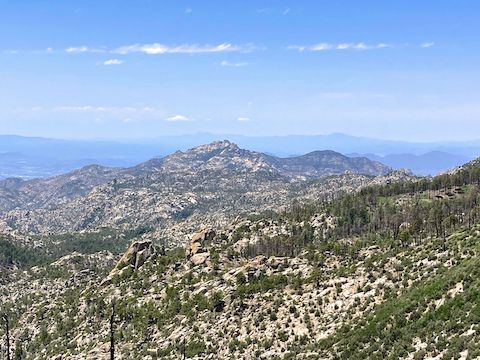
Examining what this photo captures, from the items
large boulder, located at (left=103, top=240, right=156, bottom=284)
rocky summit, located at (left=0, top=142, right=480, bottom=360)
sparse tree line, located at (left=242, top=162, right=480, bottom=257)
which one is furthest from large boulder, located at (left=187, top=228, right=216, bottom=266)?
large boulder, located at (left=103, top=240, right=156, bottom=284)

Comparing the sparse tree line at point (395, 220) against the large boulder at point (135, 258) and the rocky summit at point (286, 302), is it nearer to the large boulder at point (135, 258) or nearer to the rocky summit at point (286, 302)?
the rocky summit at point (286, 302)

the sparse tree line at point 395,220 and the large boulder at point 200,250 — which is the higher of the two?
the sparse tree line at point 395,220

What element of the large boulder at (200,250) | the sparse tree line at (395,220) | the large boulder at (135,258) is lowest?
the large boulder at (135,258)

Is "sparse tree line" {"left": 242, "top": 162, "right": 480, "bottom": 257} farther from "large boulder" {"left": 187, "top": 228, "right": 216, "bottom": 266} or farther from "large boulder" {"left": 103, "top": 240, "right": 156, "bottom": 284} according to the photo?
"large boulder" {"left": 103, "top": 240, "right": 156, "bottom": 284}

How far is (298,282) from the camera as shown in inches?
3622

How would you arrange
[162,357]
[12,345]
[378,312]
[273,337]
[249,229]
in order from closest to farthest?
[378,312] → [273,337] → [162,357] → [12,345] → [249,229]

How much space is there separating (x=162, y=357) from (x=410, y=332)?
4519 cm

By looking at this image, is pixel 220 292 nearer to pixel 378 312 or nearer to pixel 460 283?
pixel 378 312

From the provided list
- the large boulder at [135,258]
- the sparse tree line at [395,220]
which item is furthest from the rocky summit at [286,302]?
the sparse tree line at [395,220]

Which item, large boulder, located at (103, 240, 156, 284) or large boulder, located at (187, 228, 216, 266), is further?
large boulder, located at (103, 240, 156, 284)

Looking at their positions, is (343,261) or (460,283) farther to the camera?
(343,261)

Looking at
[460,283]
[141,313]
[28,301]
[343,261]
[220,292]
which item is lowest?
[28,301]

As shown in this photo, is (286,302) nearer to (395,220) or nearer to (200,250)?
(200,250)

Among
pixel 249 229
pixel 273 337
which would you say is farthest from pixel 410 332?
pixel 249 229
